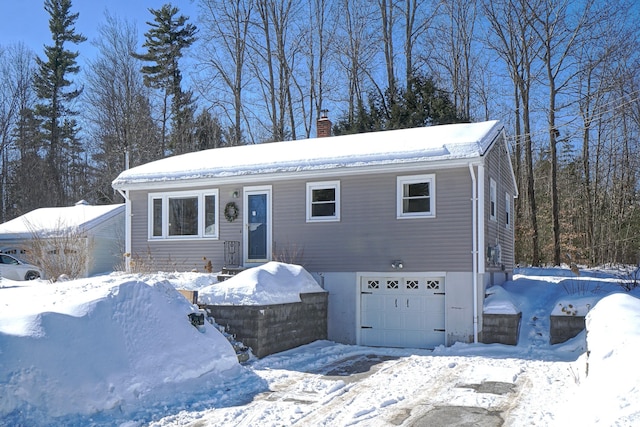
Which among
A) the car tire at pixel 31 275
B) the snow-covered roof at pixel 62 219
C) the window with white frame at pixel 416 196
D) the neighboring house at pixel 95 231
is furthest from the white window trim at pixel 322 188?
the car tire at pixel 31 275

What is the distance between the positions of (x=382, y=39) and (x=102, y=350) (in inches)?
998

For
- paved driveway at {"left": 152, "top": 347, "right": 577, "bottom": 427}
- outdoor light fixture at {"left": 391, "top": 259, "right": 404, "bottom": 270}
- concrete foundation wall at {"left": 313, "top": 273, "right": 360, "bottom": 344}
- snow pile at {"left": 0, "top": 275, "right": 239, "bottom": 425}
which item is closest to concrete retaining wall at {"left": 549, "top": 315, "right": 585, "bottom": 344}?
paved driveway at {"left": 152, "top": 347, "right": 577, "bottom": 427}

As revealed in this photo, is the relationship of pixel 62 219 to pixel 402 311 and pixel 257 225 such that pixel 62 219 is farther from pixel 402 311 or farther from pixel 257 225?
pixel 402 311

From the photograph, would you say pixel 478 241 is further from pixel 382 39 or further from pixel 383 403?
pixel 382 39

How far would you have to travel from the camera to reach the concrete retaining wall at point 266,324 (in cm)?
1031

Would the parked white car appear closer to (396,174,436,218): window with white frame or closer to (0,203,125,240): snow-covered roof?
(0,203,125,240): snow-covered roof

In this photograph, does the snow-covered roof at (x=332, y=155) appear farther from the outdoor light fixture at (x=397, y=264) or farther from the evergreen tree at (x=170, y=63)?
the evergreen tree at (x=170, y=63)

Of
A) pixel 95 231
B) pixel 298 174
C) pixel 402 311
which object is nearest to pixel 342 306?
pixel 402 311

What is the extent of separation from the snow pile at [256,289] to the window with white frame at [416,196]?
311cm

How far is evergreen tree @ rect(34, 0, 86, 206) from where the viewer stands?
33812 millimetres

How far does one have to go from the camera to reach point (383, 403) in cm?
710

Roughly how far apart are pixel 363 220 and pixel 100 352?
25.3ft

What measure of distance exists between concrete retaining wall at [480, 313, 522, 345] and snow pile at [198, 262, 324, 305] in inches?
157

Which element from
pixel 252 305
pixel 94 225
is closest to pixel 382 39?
pixel 94 225
